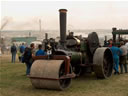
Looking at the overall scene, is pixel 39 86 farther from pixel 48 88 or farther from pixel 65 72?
pixel 65 72

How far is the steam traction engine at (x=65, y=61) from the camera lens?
18.6 ft

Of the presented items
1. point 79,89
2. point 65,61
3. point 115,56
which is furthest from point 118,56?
point 65,61

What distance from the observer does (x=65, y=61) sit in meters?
5.89

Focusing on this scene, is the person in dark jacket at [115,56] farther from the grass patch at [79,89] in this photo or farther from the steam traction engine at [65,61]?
the grass patch at [79,89]

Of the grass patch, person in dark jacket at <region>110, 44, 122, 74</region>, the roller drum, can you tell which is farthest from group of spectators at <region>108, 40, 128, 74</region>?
the roller drum

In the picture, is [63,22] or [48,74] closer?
[48,74]

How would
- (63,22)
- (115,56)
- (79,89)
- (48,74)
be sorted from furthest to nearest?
(115,56) < (63,22) < (79,89) < (48,74)

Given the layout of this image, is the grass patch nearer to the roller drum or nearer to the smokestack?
the roller drum

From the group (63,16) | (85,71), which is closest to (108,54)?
(85,71)

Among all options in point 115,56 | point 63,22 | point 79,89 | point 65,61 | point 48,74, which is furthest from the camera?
point 115,56

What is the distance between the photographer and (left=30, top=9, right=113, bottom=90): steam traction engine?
18.6ft

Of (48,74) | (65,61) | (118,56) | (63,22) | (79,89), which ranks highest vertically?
(63,22)

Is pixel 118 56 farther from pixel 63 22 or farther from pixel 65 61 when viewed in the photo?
pixel 65 61

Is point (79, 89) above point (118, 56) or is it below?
below
